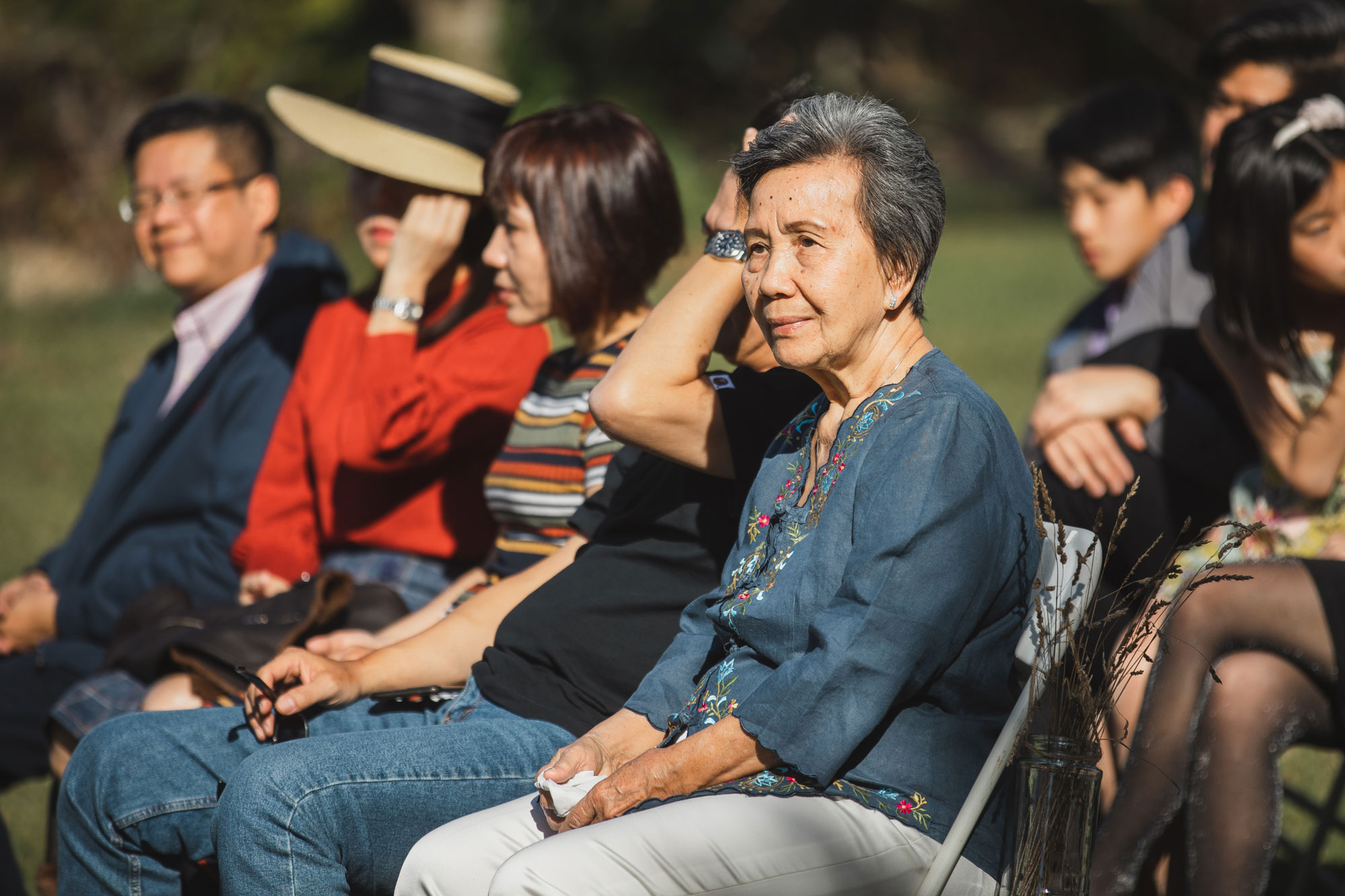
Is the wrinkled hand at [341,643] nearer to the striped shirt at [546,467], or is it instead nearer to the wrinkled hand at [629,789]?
the striped shirt at [546,467]

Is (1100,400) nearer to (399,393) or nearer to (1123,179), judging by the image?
(1123,179)

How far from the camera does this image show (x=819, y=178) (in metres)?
2.18

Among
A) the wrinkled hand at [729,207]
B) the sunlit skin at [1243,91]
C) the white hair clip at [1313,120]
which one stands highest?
the sunlit skin at [1243,91]

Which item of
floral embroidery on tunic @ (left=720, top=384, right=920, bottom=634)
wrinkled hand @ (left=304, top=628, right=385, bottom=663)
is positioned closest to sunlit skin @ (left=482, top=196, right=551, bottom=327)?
wrinkled hand @ (left=304, top=628, right=385, bottom=663)

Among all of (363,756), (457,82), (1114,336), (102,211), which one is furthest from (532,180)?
(102,211)

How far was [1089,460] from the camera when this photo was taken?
10.7ft

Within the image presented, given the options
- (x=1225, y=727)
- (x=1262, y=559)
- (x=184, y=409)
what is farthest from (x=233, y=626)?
(x=1262, y=559)

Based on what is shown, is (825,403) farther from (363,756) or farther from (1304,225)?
(1304,225)

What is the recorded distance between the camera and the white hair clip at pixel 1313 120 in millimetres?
3129

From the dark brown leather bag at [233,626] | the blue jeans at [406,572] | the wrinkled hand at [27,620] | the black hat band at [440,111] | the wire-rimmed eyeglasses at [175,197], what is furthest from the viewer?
the wire-rimmed eyeglasses at [175,197]

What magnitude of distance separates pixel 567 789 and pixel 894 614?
659mm

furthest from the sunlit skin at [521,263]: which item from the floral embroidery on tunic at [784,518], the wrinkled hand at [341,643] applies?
the floral embroidery on tunic at [784,518]

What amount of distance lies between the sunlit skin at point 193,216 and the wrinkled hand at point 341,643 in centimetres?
165

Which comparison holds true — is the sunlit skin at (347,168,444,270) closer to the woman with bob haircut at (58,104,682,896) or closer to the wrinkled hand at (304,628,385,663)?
the woman with bob haircut at (58,104,682,896)
